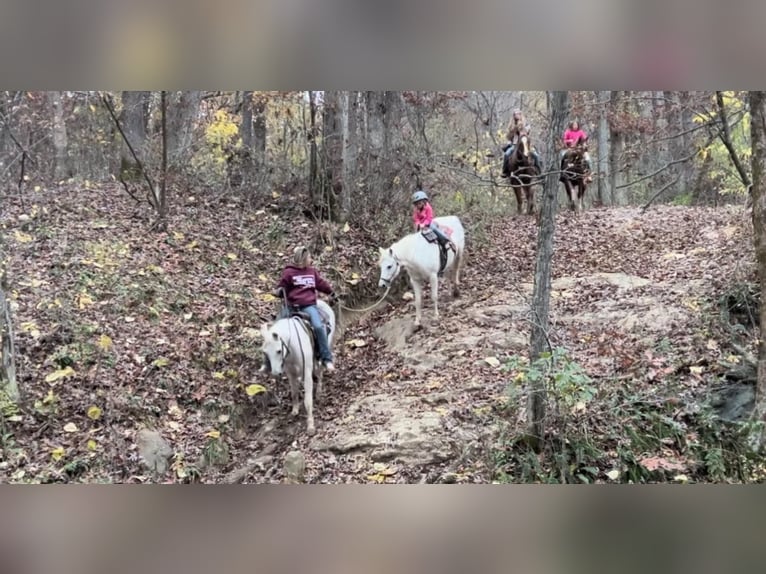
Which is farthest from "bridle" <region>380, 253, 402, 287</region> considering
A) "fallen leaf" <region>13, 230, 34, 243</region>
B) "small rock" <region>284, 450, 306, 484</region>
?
"fallen leaf" <region>13, 230, 34, 243</region>

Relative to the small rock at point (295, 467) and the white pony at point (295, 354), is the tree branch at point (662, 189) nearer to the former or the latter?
the white pony at point (295, 354)

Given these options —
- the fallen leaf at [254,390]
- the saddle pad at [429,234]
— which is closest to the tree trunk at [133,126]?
the fallen leaf at [254,390]

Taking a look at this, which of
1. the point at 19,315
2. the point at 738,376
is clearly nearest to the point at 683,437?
the point at 738,376

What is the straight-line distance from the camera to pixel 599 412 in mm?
3773

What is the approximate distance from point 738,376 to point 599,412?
98 cm

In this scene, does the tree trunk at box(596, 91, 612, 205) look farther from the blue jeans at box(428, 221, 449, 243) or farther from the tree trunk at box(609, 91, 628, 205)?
the blue jeans at box(428, 221, 449, 243)

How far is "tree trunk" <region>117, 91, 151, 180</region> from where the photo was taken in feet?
13.6

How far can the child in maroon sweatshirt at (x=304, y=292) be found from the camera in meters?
4.25

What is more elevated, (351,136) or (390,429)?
(351,136)

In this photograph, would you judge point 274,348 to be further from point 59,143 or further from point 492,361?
point 59,143

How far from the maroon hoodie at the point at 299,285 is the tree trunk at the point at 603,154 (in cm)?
222
